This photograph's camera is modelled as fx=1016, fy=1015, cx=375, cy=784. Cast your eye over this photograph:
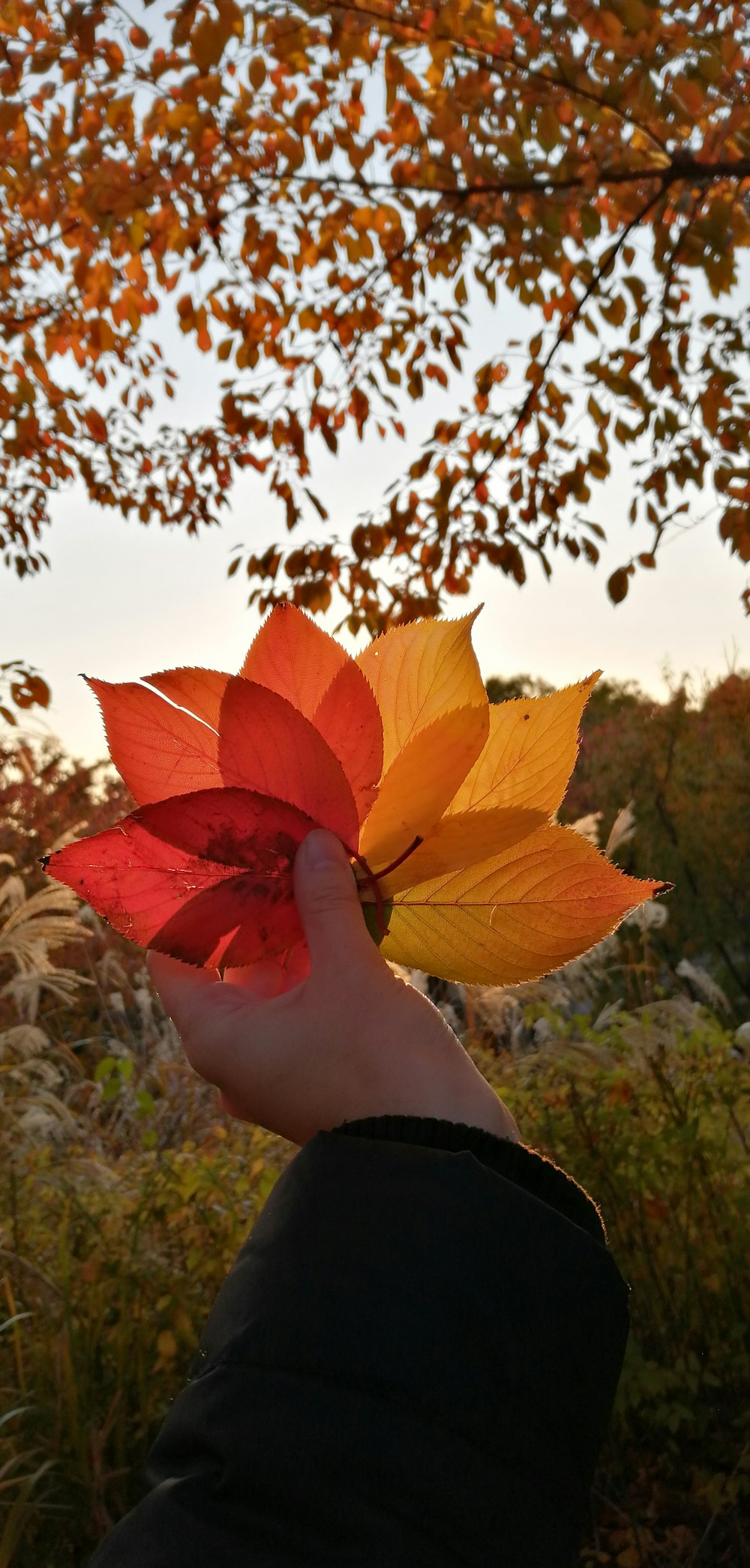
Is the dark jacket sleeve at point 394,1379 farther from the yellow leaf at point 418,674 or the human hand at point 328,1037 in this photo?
the yellow leaf at point 418,674

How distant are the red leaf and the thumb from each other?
0.07 feet

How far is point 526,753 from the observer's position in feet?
1.88

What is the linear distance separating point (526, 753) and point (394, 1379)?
1.10 ft

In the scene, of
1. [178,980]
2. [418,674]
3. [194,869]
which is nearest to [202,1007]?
[178,980]

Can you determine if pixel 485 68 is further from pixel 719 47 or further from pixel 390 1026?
pixel 390 1026

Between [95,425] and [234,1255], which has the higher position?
[95,425]

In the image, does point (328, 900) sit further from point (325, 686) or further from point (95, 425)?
point (95, 425)

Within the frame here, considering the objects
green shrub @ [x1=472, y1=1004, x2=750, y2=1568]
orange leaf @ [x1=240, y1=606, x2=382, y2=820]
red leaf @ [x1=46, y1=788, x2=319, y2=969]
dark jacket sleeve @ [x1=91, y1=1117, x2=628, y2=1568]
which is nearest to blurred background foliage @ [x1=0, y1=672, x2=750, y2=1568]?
green shrub @ [x1=472, y1=1004, x2=750, y2=1568]

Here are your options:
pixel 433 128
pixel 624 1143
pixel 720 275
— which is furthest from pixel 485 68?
pixel 624 1143

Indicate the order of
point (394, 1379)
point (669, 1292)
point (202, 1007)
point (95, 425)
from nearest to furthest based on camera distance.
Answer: point (394, 1379) → point (202, 1007) → point (669, 1292) → point (95, 425)

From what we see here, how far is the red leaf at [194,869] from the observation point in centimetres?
51

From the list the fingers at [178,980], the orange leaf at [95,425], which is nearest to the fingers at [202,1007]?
the fingers at [178,980]

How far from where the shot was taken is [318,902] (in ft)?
1.72

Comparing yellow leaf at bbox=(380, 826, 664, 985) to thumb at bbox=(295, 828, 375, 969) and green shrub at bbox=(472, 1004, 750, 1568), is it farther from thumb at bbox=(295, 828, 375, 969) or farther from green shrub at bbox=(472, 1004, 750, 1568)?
green shrub at bbox=(472, 1004, 750, 1568)
